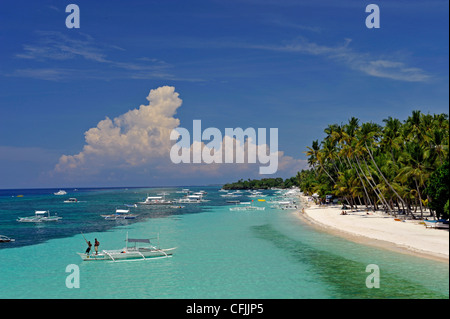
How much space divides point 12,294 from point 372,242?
34077 millimetres

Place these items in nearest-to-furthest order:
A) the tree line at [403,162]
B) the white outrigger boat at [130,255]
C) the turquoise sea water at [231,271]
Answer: the turquoise sea water at [231,271] → the white outrigger boat at [130,255] → the tree line at [403,162]

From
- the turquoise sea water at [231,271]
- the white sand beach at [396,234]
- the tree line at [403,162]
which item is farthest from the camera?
the tree line at [403,162]

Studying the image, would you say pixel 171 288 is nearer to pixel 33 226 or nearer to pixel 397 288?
pixel 397 288

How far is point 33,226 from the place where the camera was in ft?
211

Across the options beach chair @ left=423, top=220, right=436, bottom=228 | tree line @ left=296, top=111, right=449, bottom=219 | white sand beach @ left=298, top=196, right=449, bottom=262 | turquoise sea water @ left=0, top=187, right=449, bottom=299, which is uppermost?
tree line @ left=296, top=111, right=449, bottom=219

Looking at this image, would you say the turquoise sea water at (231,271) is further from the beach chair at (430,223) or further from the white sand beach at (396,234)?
the beach chair at (430,223)

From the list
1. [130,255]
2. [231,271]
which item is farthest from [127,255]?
[231,271]

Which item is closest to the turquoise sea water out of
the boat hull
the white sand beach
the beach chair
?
the boat hull

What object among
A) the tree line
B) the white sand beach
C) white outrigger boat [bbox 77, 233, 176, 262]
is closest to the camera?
the white sand beach

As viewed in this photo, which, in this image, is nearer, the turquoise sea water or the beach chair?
the turquoise sea water

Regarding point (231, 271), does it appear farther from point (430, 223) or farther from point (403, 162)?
point (403, 162)

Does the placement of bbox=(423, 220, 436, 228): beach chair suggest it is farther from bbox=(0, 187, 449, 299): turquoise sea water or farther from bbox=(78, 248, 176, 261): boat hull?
bbox=(78, 248, 176, 261): boat hull

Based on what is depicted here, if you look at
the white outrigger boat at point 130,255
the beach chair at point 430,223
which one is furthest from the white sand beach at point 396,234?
the white outrigger boat at point 130,255

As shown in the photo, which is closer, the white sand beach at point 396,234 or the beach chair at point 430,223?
the white sand beach at point 396,234
